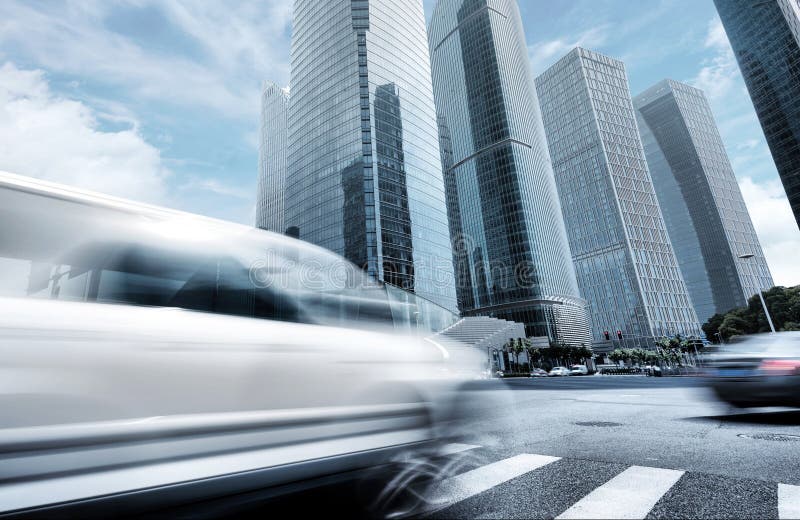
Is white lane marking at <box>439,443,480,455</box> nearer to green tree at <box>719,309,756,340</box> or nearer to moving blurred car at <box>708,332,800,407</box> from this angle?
moving blurred car at <box>708,332,800,407</box>

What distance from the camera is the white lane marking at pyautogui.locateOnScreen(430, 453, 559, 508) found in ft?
8.80

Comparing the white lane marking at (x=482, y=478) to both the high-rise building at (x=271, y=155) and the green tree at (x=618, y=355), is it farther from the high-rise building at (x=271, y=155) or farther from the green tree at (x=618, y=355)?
the high-rise building at (x=271, y=155)

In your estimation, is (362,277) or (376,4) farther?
(376,4)

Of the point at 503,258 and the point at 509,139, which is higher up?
the point at 509,139

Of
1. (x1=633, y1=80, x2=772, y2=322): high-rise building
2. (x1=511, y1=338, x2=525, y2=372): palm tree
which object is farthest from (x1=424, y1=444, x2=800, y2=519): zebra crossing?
(x1=633, y1=80, x2=772, y2=322): high-rise building

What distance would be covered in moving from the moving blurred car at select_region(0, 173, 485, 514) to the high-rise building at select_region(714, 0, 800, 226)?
105458mm

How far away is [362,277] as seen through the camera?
311 centimetres

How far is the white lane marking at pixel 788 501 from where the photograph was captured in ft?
7.04

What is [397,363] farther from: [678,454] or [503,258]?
[503,258]

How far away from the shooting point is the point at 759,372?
550 centimetres

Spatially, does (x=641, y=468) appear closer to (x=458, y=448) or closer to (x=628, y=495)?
(x=628, y=495)

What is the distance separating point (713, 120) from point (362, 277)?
217 metres

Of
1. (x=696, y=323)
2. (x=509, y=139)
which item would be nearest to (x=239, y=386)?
(x=509, y=139)

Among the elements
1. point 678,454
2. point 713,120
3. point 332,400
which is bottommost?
point 678,454
